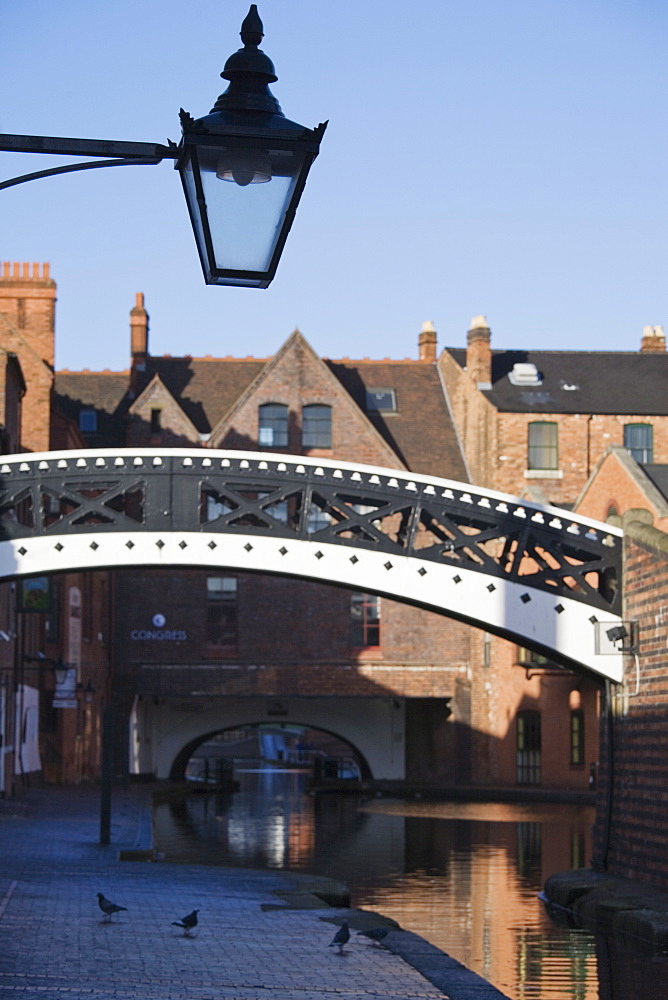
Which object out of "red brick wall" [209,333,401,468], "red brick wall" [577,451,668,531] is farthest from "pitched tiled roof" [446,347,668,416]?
"red brick wall" [577,451,668,531]

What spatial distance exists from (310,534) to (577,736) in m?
25.5

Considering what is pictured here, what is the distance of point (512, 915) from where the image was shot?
1645 centimetres

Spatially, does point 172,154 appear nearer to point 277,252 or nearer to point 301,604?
point 277,252

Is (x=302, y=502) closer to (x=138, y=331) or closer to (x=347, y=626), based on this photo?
(x=347, y=626)

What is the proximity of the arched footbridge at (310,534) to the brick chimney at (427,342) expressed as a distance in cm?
3189

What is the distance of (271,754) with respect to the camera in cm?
10975

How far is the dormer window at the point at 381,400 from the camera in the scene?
47969 millimetres

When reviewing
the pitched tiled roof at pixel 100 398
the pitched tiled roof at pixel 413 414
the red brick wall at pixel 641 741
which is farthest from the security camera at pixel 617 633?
the pitched tiled roof at pixel 100 398

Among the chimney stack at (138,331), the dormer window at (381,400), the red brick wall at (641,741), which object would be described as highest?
the chimney stack at (138,331)

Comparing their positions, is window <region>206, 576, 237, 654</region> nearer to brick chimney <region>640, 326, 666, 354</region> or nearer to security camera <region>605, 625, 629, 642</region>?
brick chimney <region>640, 326, 666, 354</region>

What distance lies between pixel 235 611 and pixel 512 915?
28290 mm

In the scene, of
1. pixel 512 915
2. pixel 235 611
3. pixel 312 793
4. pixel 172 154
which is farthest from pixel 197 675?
pixel 172 154

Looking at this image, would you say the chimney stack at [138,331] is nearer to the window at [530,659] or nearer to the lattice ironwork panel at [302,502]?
the window at [530,659]

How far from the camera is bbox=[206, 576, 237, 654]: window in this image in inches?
1742
